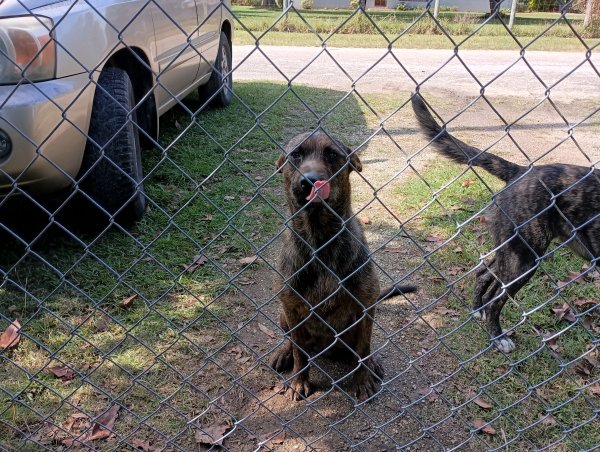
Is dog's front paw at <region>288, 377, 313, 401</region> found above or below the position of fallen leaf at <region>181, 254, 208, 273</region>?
above

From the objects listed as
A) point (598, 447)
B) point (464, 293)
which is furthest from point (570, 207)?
point (598, 447)

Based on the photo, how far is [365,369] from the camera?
3.17 meters

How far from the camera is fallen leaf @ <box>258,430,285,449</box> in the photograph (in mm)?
2783

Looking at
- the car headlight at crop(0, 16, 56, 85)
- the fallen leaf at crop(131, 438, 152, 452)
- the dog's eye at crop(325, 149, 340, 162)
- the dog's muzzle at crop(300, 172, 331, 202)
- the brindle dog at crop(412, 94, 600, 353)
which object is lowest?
the fallen leaf at crop(131, 438, 152, 452)

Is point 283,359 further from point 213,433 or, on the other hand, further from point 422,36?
point 422,36

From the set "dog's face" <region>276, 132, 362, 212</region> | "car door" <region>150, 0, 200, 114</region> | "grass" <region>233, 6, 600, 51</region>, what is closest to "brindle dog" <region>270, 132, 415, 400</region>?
"dog's face" <region>276, 132, 362, 212</region>

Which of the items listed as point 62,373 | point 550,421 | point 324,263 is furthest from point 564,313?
point 62,373

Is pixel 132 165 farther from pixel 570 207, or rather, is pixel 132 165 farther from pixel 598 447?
pixel 598 447

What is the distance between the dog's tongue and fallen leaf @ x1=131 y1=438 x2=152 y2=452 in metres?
1.57

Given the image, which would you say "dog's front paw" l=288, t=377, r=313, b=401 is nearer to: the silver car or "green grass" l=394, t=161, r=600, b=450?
"green grass" l=394, t=161, r=600, b=450

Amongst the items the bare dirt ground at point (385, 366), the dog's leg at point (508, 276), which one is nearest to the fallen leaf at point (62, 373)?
the bare dirt ground at point (385, 366)

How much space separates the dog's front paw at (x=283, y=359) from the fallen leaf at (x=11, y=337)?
1.66 metres

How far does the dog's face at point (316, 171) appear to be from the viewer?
107 inches

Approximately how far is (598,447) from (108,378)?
110 inches
